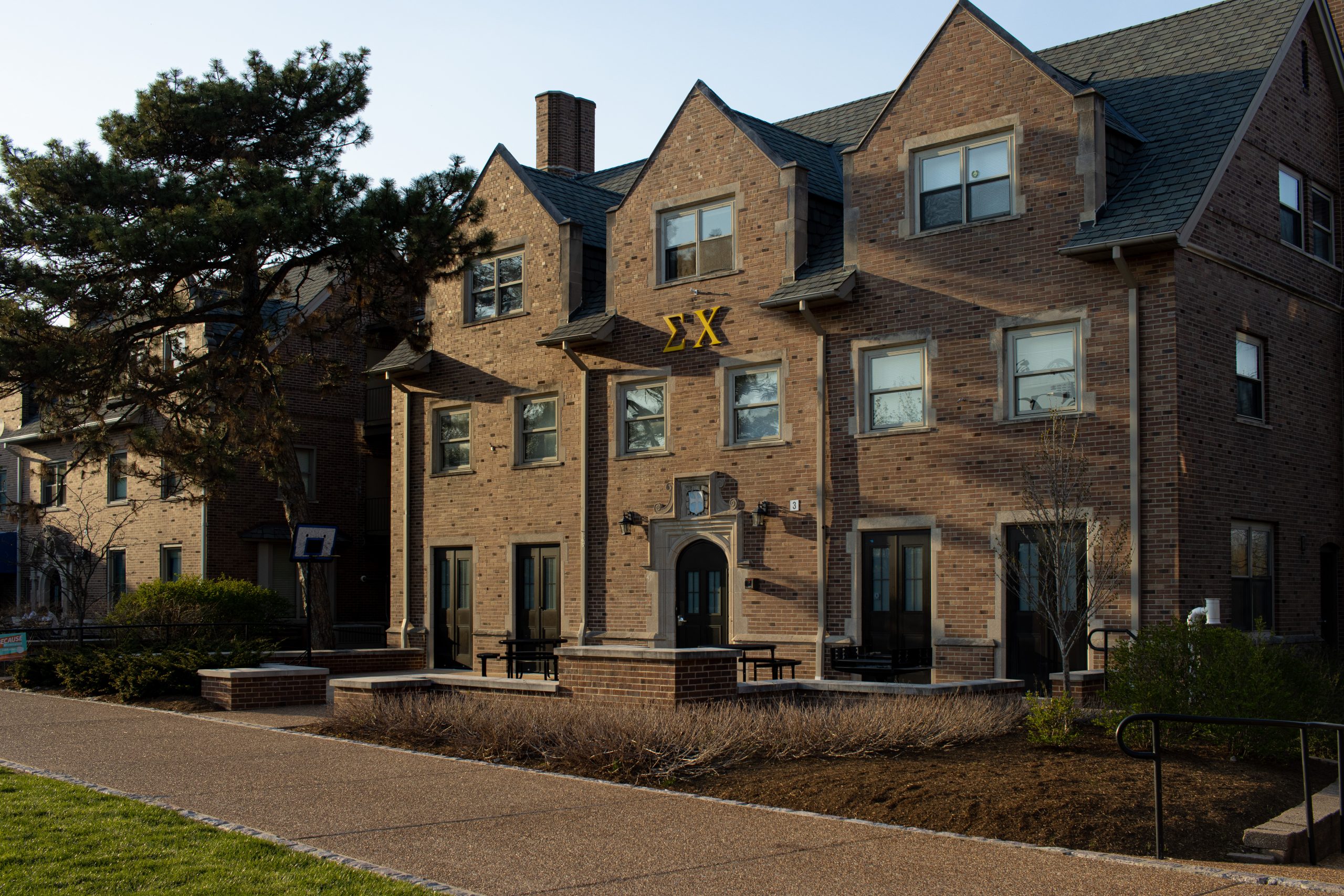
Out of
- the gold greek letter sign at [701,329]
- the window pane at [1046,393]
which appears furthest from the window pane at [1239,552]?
the gold greek letter sign at [701,329]

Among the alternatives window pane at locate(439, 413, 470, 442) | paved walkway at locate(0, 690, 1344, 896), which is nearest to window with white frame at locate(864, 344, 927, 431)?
window pane at locate(439, 413, 470, 442)

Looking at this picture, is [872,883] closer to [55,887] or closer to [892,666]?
[55,887]

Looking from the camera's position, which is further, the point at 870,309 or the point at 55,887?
the point at 870,309

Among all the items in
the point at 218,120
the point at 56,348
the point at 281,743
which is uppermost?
the point at 218,120

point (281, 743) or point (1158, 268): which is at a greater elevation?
point (1158, 268)

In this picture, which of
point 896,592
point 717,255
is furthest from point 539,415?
point 896,592

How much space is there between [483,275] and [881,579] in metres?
10.4

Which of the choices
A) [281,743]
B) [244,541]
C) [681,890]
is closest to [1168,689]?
[681,890]

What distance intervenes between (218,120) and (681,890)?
64.5 ft

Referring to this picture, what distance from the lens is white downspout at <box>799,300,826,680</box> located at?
19438 mm

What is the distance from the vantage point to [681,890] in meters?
7.24

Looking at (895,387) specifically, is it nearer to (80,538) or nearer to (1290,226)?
(1290,226)

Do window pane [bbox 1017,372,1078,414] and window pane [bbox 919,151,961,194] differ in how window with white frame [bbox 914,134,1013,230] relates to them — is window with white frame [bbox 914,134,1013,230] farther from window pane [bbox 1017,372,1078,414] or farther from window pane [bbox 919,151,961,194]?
window pane [bbox 1017,372,1078,414]

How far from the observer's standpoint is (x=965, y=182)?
18.7 meters
